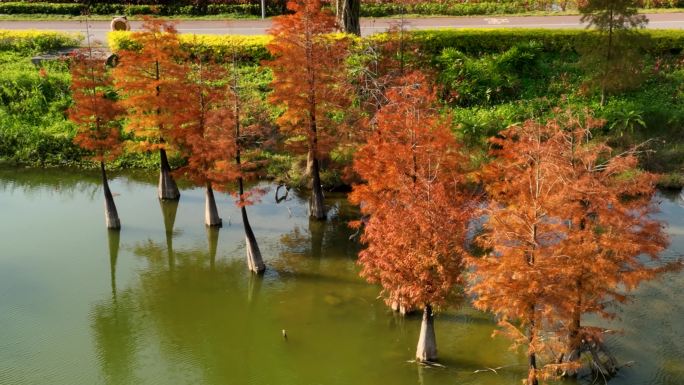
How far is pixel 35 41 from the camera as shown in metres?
45.3

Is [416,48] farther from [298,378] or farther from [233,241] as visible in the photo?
[298,378]

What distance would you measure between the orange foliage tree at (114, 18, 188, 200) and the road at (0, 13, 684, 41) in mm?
16903

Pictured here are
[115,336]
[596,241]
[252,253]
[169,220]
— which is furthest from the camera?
[169,220]

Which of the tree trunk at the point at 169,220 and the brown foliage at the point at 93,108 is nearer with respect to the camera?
the brown foliage at the point at 93,108

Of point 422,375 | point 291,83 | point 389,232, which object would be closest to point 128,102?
point 291,83

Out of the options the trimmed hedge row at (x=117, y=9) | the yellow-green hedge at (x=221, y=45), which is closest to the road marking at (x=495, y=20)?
the yellow-green hedge at (x=221, y=45)

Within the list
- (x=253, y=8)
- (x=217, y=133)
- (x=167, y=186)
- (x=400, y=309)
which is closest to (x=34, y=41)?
(x=253, y=8)

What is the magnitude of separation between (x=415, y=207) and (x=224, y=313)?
329 inches

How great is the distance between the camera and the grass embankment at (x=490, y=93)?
116ft

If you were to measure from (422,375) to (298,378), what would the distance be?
11.8 feet

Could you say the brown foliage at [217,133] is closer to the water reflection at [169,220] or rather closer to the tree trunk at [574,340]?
the water reflection at [169,220]

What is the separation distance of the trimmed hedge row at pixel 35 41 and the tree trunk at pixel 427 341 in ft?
111

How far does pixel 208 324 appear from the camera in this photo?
78.4 feet

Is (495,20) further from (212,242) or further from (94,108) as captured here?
(94,108)
